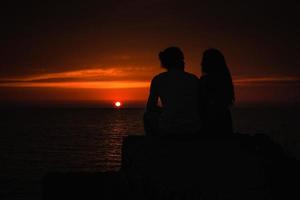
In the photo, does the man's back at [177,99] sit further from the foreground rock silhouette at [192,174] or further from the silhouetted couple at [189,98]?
the foreground rock silhouette at [192,174]

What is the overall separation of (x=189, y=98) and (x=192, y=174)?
1.79 m

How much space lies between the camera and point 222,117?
6730 mm

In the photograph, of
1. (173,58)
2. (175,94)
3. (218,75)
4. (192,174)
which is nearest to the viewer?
(192,174)

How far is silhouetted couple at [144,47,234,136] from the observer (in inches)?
247

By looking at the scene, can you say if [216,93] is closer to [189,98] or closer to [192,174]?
[189,98]

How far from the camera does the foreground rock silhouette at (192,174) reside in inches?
182

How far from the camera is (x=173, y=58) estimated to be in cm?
646

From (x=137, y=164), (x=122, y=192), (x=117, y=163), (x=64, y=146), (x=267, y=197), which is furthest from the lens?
(x=64, y=146)

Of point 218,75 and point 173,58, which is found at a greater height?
point 173,58

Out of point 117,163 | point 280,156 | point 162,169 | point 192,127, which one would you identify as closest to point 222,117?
point 192,127

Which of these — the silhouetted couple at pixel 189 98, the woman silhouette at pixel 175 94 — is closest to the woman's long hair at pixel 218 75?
the silhouetted couple at pixel 189 98

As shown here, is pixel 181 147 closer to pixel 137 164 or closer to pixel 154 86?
pixel 137 164

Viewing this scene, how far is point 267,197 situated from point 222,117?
7.44 ft

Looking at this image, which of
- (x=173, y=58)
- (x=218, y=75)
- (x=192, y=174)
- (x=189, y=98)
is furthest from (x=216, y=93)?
(x=192, y=174)
